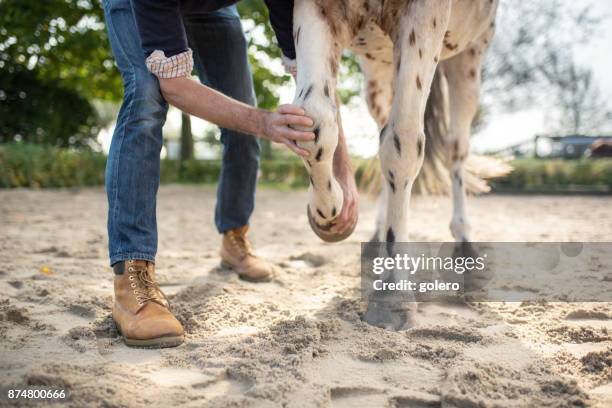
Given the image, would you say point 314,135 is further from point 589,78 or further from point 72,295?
point 589,78

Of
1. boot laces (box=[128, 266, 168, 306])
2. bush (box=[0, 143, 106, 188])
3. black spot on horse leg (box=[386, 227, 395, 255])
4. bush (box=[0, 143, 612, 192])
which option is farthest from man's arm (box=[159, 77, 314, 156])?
bush (box=[0, 143, 106, 188])

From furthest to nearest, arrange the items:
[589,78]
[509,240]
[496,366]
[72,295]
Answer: [589,78] < [509,240] < [72,295] < [496,366]

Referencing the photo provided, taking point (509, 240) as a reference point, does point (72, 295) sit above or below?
below

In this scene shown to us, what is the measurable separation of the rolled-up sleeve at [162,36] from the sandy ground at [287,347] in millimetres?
904

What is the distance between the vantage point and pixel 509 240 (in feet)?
12.7

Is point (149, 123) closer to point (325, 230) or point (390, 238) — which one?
point (325, 230)

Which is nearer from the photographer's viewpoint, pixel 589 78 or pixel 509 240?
pixel 509 240

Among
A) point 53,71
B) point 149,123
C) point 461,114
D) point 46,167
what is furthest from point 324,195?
point 53,71

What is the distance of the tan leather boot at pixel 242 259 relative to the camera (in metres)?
2.68

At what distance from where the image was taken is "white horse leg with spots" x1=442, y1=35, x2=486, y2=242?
119 inches

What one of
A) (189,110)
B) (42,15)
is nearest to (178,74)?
(189,110)

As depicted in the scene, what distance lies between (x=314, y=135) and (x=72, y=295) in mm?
1283

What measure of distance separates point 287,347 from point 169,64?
102cm
